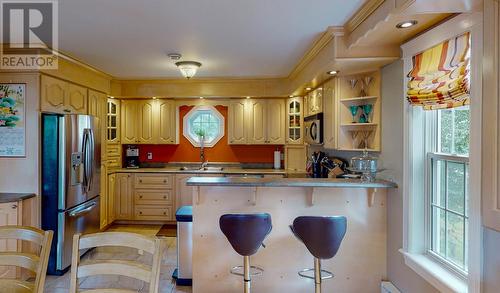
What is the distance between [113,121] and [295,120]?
3188 millimetres

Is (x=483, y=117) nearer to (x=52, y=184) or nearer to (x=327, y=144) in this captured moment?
(x=327, y=144)

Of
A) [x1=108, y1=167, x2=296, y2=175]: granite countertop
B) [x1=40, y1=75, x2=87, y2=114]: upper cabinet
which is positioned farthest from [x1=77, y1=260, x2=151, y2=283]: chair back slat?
[x1=108, y1=167, x2=296, y2=175]: granite countertop

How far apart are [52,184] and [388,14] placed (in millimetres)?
3564

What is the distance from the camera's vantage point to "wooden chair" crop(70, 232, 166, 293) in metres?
1.44

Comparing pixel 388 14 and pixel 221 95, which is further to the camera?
pixel 221 95

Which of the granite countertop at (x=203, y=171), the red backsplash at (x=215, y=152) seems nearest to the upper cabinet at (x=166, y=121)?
the red backsplash at (x=215, y=152)

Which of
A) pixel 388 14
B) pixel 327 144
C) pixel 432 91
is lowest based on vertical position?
pixel 327 144

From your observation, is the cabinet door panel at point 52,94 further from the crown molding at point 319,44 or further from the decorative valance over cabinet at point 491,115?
the decorative valance over cabinet at point 491,115

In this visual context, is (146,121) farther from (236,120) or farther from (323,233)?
(323,233)

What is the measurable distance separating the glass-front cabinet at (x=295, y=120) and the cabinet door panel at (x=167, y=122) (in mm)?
2029

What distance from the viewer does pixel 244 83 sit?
5.20 m

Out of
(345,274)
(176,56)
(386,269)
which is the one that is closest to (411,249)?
(386,269)

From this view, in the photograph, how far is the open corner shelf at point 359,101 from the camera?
301 cm

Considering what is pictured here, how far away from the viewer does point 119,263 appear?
1502mm
